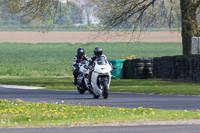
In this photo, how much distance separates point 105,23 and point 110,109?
51.9ft

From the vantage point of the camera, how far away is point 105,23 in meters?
31.2

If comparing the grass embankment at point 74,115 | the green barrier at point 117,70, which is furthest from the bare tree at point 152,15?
the grass embankment at point 74,115

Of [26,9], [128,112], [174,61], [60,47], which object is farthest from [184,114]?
[60,47]

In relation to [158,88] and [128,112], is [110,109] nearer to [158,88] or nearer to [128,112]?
[128,112]

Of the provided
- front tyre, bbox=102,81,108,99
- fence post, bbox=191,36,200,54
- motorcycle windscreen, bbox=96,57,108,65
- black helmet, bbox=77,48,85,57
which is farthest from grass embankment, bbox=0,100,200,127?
fence post, bbox=191,36,200,54

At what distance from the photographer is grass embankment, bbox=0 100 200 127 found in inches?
523

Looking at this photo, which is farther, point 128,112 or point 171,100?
point 171,100

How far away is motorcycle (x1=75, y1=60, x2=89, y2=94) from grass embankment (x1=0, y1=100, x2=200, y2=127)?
680 cm

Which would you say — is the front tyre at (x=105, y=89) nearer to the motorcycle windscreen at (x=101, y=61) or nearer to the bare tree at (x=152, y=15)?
the motorcycle windscreen at (x=101, y=61)

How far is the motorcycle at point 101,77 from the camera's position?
67.2 ft

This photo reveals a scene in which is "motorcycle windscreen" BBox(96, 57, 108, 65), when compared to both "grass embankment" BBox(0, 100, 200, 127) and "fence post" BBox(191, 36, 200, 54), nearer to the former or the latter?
"grass embankment" BBox(0, 100, 200, 127)

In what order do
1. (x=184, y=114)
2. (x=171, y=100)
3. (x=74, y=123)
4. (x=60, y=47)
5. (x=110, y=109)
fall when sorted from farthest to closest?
(x=60, y=47), (x=171, y=100), (x=110, y=109), (x=184, y=114), (x=74, y=123)

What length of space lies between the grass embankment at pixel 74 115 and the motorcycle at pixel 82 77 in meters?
6.80

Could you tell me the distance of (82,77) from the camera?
23.6m
